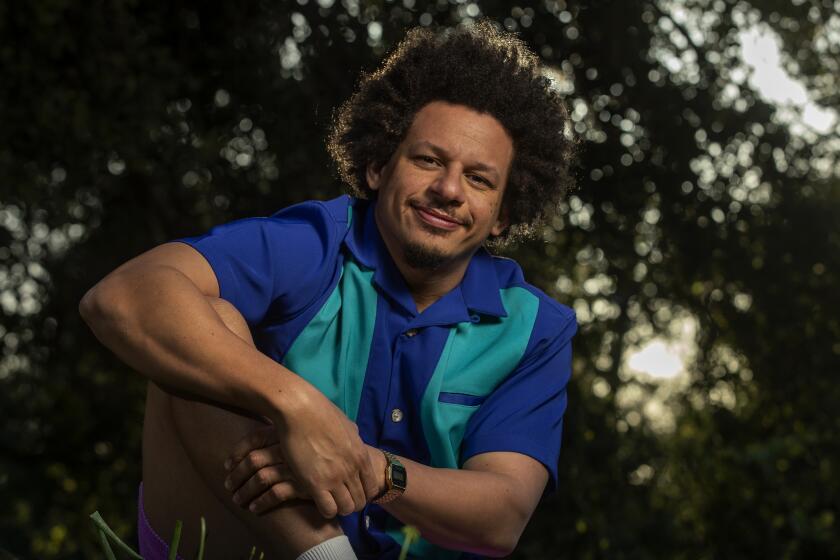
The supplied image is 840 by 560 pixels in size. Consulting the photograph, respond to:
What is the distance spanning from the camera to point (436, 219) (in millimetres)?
2709

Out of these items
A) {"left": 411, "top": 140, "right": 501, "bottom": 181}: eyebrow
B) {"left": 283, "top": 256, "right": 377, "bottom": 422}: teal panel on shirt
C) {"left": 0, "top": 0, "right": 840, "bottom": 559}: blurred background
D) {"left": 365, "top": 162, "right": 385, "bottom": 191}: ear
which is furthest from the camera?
{"left": 0, "top": 0, "right": 840, "bottom": 559}: blurred background

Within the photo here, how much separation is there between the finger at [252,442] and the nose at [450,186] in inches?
30.3

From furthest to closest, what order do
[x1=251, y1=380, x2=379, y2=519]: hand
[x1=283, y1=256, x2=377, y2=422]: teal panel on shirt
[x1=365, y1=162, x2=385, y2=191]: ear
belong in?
1. [x1=365, y1=162, x2=385, y2=191]: ear
2. [x1=283, y1=256, x2=377, y2=422]: teal panel on shirt
3. [x1=251, y1=380, x2=379, y2=519]: hand

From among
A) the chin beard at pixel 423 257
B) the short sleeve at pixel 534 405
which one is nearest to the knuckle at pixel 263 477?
the short sleeve at pixel 534 405

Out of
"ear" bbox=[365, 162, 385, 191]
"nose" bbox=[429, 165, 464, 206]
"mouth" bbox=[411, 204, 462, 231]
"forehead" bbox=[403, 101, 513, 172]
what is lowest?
"ear" bbox=[365, 162, 385, 191]

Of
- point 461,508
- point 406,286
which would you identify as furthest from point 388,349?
point 461,508

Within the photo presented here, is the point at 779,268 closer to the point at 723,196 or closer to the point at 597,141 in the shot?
the point at 723,196

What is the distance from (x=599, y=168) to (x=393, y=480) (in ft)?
9.07

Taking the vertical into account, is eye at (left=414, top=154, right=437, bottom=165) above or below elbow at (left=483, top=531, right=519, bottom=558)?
above

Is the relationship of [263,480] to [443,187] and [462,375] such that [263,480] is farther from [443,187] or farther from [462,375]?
[443,187]

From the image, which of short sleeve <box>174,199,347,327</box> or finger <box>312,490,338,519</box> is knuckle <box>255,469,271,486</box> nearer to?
finger <box>312,490,338,519</box>

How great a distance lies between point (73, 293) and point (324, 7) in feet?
6.65

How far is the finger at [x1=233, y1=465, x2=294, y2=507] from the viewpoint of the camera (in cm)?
215

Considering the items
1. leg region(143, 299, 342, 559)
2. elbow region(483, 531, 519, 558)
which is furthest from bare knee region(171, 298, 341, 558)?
elbow region(483, 531, 519, 558)
